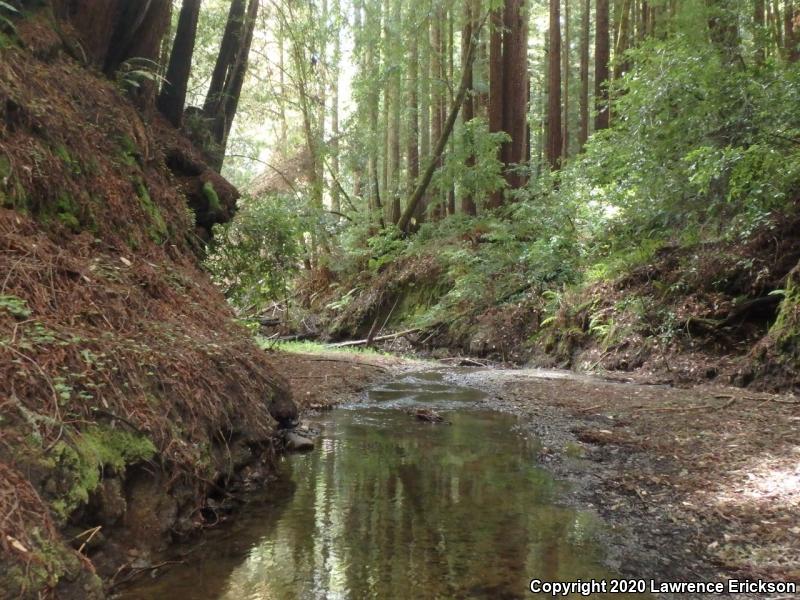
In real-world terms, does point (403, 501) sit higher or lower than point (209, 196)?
lower

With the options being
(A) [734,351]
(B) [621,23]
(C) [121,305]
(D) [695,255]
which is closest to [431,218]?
(B) [621,23]

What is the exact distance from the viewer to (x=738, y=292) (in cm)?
995

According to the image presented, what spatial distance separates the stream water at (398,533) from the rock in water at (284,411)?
478 millimetres

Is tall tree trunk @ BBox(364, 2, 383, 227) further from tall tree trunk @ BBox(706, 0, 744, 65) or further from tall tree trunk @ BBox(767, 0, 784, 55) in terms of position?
tall tree trunk @ BBox(767, 0, 784, 55)

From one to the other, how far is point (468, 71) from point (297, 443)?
1688 cm

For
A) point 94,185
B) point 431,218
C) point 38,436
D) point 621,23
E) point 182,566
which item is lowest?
point 182,566

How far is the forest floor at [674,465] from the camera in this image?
137 inches

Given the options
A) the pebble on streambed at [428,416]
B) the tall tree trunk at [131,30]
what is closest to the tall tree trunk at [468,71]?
the tall tree trunk at [131,30]

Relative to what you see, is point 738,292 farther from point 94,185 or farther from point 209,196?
point 94,185

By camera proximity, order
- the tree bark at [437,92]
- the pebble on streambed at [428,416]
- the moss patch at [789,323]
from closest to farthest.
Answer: the pebble on streambed at [428,416] < the moss patch at [789,323] < the tree bark at [437,92]

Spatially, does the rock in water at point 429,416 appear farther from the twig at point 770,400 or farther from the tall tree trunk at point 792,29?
the tall tree trunk at point 792,29

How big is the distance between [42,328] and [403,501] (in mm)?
2842

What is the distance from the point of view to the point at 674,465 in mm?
5125

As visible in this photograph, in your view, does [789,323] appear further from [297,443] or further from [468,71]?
[468,71]
